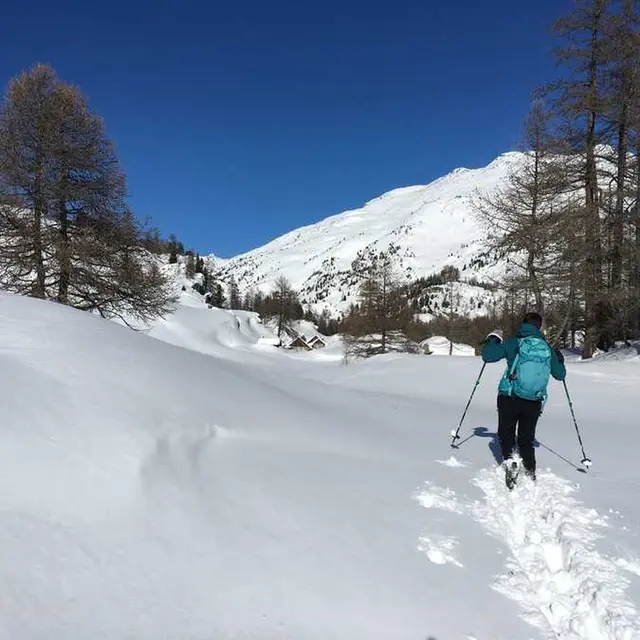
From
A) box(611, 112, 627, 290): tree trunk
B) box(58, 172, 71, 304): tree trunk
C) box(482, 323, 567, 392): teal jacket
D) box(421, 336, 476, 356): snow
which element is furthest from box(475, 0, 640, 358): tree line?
box(421, 336, 476, 356): snow

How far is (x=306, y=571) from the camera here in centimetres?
306

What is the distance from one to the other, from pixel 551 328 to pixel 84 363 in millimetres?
20683

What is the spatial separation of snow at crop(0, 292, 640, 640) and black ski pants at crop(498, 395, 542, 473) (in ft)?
1.04

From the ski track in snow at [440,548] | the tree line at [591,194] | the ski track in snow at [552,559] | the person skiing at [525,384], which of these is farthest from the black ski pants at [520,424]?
the tree line at [591,194]

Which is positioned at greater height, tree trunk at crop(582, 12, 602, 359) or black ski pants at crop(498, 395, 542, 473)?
tree trunk at crop(582, 12, 602, 359)

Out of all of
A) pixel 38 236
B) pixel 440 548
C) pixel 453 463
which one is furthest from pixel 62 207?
pixel 440 548

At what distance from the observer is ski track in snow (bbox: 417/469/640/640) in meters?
2.98

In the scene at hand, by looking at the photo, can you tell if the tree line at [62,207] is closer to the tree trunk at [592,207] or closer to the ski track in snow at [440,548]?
the ski track in snow at [440,548]

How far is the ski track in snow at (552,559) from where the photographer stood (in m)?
2.98

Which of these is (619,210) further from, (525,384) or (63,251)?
(63,251)

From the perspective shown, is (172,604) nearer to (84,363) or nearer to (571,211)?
(84,363)

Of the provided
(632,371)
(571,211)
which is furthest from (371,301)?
(632,371)

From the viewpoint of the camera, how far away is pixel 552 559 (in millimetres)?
3770

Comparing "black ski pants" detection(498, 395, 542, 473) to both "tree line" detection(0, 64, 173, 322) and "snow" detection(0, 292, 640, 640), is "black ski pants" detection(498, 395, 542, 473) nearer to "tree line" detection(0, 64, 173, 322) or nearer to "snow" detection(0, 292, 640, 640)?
"snow" detection(0, 292, 640, 640)
